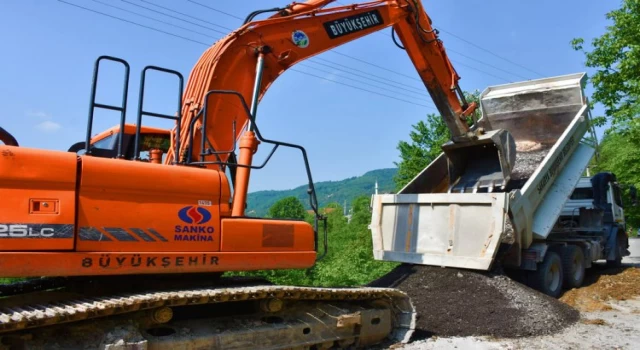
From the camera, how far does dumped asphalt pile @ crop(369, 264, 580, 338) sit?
638 cm

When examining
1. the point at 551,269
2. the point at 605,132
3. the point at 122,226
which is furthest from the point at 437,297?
the point at 605,132

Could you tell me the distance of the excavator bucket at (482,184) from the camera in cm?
809

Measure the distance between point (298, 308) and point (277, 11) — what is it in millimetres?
3360

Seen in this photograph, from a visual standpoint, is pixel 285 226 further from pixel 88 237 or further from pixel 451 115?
pixel 451 115

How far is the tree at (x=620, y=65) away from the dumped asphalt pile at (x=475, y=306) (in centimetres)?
840

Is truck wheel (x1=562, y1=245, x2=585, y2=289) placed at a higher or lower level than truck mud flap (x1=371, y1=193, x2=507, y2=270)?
lower

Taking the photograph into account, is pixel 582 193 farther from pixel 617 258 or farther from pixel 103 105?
pixel 103 105

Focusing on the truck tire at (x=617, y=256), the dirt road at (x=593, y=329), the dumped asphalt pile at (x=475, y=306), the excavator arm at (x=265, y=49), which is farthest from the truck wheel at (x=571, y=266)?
the excavator arm at (x=265, y=49)

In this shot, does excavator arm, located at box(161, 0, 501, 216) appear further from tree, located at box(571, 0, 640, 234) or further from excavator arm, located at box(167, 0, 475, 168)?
tree, located at box(571, 0, 640, 234)

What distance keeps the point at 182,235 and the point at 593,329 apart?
525cm

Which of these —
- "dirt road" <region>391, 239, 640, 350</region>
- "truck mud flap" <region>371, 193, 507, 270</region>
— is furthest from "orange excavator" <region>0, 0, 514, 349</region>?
"truck mud flap" <region>371, 193, 507, 270</region>

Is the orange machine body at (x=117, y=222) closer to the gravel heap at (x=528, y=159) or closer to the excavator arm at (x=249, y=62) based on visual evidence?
the excavator arm at (x=249, y=62)

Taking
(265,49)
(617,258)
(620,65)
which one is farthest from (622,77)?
(265,49)

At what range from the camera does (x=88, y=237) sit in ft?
12.6
